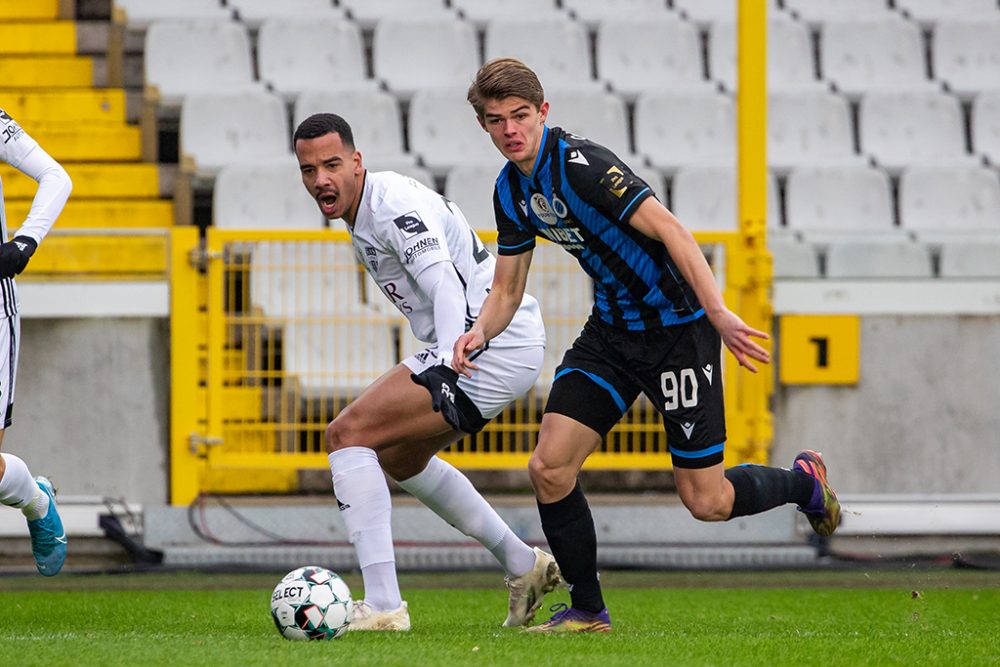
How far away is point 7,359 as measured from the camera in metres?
5.75

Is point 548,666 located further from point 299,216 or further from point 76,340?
point 299,216

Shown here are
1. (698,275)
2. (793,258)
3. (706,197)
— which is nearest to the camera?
(698,275)

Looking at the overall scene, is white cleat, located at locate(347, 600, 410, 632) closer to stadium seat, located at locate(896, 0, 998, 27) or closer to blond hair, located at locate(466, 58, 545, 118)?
blond hair, located at locate(466, 58, 545, 118)

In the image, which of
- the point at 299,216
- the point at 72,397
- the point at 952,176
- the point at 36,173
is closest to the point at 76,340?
the point at 72,397

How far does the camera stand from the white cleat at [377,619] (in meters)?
5.29

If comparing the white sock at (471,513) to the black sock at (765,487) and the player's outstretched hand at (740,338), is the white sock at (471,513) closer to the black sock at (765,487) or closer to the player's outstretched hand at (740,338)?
the black sock at (765,487)

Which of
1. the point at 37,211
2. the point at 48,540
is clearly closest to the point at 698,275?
the point at 37,211

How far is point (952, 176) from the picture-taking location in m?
10.9

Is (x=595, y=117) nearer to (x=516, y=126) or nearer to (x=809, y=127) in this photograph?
(x=809, y=127)

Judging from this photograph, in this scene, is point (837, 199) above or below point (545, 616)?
above

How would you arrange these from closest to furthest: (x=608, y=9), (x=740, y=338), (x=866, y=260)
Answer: (x=740, y=338) → (x=866, y=260) → (x=608, y=9)

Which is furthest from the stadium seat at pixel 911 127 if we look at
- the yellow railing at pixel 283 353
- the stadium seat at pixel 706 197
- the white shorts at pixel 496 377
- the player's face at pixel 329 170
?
the player's face at pixel 329 170

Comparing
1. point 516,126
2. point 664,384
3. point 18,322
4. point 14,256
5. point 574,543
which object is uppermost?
point 516,126

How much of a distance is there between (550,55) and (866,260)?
11.0 feet
